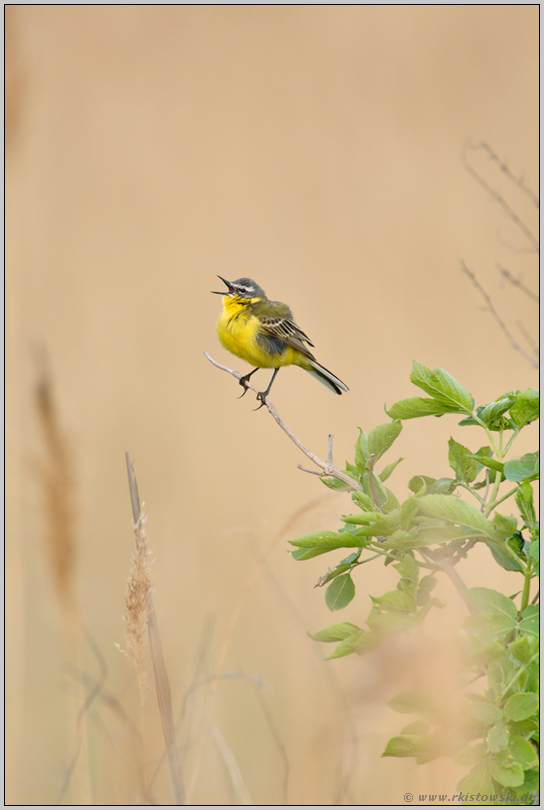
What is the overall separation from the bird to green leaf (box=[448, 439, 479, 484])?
2387 mm

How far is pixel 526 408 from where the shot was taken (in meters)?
1.03

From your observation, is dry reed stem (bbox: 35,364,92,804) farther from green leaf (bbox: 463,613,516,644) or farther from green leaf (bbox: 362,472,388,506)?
green leaf (bbox: 463,613,516,644)

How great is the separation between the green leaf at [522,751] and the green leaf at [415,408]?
457 millimetres

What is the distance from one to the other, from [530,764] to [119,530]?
3.21 m

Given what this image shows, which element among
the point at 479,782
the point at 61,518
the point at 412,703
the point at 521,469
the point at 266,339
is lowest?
the point at 479,782

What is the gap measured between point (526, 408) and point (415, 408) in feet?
0.55

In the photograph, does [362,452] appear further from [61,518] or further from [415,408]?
[61,518]

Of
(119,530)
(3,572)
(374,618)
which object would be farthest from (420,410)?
(119,530)

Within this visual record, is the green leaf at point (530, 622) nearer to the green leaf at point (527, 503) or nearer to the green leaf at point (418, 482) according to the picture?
the green leaf at point (527, 503)

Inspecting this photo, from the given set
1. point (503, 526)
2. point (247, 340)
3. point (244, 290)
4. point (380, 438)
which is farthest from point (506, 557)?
point (244, 290)

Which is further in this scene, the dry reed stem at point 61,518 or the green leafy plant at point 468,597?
the dry reed stem at point 61,518

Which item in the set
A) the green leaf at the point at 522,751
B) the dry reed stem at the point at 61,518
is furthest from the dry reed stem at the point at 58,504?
the green leaf at the point at 522,751

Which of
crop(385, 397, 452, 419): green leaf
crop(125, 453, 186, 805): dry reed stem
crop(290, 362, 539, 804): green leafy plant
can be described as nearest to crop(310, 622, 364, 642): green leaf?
crop(290, 362, 539, 804): green leafy plant

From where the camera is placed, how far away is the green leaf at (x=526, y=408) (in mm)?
1021
